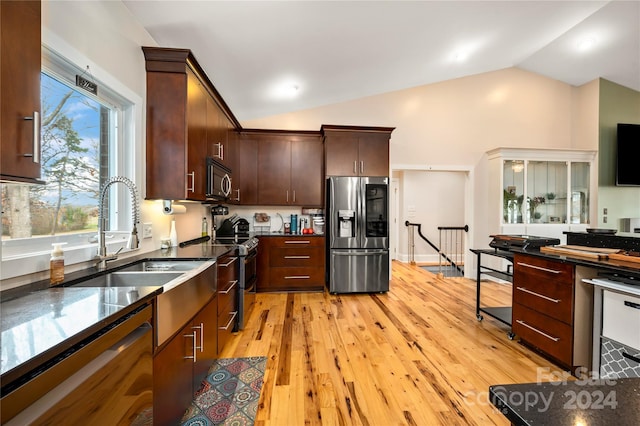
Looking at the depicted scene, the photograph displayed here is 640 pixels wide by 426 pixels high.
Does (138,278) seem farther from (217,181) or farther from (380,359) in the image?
(380,359)

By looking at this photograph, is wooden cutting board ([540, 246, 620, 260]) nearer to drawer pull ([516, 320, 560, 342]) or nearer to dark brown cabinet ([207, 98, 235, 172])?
drawer pull ([516, 320, 560, 342])

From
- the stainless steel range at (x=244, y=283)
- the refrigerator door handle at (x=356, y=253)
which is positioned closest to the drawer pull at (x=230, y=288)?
the stainless steel range at (x=244, y=283)

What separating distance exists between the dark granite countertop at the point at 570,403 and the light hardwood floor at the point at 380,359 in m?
1.33

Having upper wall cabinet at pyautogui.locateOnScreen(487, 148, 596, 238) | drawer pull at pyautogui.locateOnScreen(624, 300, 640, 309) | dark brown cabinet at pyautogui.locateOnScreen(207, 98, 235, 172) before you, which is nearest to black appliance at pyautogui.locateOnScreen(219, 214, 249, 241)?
dark brown cabinet at pyautogui.locateOnScreen(207, 98, 235, 172)

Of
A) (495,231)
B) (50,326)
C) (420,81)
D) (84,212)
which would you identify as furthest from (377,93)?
(50,326)

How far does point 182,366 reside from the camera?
1.51 metres

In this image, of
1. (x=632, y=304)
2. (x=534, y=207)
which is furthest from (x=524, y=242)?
(x=534, y=207)

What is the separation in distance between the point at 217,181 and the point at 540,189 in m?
5.31

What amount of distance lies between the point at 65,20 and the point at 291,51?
183 cm

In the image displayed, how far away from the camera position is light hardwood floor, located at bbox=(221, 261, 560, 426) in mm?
1707

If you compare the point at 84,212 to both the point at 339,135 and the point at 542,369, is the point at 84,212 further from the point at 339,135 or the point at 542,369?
the point at 542,369

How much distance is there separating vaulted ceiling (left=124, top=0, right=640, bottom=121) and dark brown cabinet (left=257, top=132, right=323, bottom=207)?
53 centimetres

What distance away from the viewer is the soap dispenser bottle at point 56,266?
4.17ft

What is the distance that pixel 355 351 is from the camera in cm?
242
